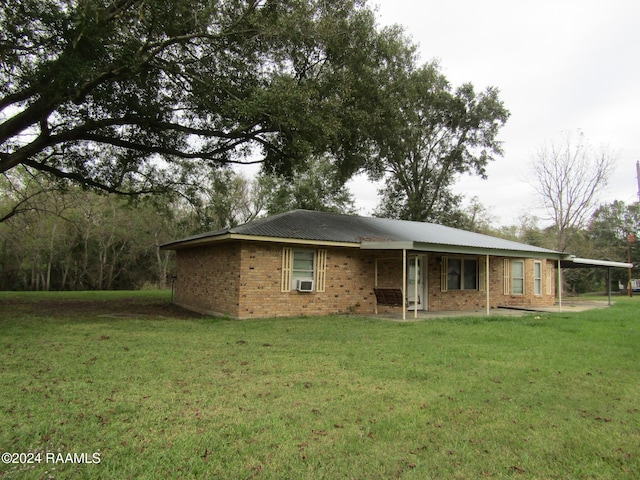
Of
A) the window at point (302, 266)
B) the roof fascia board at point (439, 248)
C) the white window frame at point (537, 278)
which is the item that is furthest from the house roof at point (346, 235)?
the white window frame at point (537, 278)

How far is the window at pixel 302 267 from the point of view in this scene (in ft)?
39.1

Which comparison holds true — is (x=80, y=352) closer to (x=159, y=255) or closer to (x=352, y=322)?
(x=352, y=322)

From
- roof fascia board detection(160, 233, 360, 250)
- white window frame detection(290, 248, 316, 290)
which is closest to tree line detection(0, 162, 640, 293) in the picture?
roof fascia board detection(160, 233, 360, 250)

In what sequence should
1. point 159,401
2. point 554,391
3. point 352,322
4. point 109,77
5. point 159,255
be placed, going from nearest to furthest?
point 159,401, point 554,391, point 109,77, point 352,322, point 159,255

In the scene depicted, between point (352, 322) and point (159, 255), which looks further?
point (159, 255)

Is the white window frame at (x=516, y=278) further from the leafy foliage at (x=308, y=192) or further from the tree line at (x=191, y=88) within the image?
the leafy foliage at (x=308, y=192)

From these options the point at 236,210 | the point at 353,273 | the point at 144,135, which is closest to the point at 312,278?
the point at 353,273

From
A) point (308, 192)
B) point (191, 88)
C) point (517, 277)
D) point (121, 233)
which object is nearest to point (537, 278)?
point (517, 277)

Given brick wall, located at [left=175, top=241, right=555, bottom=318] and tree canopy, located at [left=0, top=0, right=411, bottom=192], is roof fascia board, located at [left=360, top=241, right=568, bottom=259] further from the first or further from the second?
tree canopy, located at [left=0, top=0, right=411, bottom=192]

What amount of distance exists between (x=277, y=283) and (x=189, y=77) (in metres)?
5.90

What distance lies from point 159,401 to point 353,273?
9.35 m

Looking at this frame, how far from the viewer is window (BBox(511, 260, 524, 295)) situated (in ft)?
56.5

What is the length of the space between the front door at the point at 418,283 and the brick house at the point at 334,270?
0.03 m

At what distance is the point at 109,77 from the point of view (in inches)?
375
